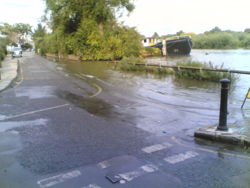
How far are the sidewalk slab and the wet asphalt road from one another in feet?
0.76

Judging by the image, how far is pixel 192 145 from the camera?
5.66 meters

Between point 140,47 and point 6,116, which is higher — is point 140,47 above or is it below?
above

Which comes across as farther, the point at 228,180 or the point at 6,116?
the point at 6,116

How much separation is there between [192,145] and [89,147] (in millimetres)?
2120

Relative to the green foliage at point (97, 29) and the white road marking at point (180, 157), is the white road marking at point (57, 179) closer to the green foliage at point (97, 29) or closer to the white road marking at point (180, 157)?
the white road marking at point (180, 157)

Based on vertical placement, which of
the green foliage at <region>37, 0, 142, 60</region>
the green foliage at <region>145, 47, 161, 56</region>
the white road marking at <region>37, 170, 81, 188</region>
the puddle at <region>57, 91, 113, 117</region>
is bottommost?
the white road marking at <region>37, 170, 81, 188</region>

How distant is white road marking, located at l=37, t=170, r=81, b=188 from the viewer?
13.7 ft

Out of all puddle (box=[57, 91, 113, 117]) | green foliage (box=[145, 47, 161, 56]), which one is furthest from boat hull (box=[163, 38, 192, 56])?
puddle (box=[57, 91, 113, 117])

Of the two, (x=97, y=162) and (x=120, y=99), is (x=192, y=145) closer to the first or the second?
(x=97, y=162)

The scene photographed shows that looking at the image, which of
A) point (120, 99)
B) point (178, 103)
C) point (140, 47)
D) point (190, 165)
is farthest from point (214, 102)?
point (140, 47)

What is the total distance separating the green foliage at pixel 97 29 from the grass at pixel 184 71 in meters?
14.4

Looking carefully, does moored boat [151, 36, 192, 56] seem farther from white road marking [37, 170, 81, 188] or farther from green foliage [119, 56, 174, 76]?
white road marking [37, 170, 81, 188]

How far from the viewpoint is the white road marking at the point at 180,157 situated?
4896 millimetres

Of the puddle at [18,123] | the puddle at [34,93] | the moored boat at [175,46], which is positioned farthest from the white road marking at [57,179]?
the moored boat at [175,46]
